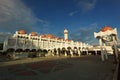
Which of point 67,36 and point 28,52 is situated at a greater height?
point 67,36

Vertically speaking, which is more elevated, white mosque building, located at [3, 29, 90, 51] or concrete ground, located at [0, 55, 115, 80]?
white mosque building, located at [3, 29, 90, 51]

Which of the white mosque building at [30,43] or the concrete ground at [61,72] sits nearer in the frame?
the concrete ground at [61,72]

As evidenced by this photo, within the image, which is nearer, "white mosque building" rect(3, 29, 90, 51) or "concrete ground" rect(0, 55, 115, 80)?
"concrete ground" rect(0, 55, 115, 80)

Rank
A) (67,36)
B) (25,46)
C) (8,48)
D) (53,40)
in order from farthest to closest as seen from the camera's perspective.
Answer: (67,36), (53,40), (25,46), (8,48)

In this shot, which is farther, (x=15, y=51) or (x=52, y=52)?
(x=52, y=52)

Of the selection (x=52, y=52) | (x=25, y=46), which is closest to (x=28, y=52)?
(x=25, y=46)

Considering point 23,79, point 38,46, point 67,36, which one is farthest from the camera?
point 67,36

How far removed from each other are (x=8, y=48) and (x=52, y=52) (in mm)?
18858

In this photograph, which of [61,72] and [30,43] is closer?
[61,72]

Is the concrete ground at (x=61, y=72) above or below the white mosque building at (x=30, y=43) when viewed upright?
below

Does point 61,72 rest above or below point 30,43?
below

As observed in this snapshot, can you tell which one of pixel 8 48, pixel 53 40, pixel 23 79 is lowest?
pixel 23 79

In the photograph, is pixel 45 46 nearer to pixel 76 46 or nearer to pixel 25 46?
pixel 25 46

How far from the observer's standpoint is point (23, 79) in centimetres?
857
